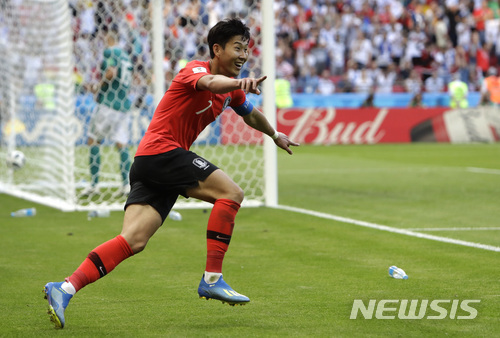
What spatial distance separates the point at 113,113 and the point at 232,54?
657 centimetres

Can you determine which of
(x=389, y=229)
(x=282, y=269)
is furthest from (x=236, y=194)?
(x=389, y=229)

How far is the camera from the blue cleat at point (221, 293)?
4.65 meters

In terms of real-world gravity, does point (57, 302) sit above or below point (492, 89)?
above

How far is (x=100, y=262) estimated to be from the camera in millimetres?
4609

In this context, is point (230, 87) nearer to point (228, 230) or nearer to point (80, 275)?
point (228, 230)

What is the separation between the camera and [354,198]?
36.5ft

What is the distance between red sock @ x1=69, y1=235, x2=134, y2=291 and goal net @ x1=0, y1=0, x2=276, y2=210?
5634mm

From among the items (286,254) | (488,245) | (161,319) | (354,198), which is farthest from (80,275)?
(354,198)

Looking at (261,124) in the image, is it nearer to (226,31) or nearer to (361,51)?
(226,31)

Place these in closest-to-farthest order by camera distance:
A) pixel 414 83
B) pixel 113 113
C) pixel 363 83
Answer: pixel 113 113 < pixel 414 83 < pixel 363 83

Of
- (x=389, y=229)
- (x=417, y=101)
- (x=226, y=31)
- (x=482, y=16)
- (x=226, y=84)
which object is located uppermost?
(x=226, y=31)

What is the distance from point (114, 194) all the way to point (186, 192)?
251 inches

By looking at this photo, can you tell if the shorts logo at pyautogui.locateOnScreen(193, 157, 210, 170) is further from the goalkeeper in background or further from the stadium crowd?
the stadium crowd

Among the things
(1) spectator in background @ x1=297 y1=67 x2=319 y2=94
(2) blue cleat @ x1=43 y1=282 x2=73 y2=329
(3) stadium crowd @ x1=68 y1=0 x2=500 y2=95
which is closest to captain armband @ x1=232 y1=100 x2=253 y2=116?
(2) blue cleat @ x1=43 y1=282 x2=73 y2=329
